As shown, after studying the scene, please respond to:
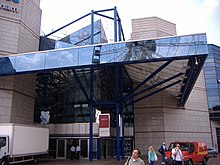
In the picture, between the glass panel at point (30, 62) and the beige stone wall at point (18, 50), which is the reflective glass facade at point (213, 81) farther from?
the glass panel at point (30, 62)

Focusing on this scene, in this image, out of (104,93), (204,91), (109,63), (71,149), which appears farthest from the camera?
(204,91)

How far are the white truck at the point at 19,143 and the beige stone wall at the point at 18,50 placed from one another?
3323 mm

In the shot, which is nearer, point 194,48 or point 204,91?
point 194,48

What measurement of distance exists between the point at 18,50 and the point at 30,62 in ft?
16.2

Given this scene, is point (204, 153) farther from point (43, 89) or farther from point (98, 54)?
point (43, 89)

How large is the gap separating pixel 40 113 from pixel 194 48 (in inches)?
736

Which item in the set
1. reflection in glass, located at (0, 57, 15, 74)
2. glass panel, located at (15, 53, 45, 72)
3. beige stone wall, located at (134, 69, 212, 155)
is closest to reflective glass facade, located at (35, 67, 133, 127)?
beige stone wall, located at (134, 69, 212, 155)

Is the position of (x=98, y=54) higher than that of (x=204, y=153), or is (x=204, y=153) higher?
(x=98, y=54)

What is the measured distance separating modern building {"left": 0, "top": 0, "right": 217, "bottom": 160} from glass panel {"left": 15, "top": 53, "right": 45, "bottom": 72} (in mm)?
78

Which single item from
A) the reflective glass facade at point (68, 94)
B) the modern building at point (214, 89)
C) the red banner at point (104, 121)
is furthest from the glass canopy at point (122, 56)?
the modern building at point (214, 89)

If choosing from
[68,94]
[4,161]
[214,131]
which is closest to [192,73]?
[68,94]

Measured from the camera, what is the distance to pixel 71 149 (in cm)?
2389

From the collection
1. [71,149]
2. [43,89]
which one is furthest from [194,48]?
[43,89]

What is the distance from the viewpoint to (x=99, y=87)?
26.0 metres
